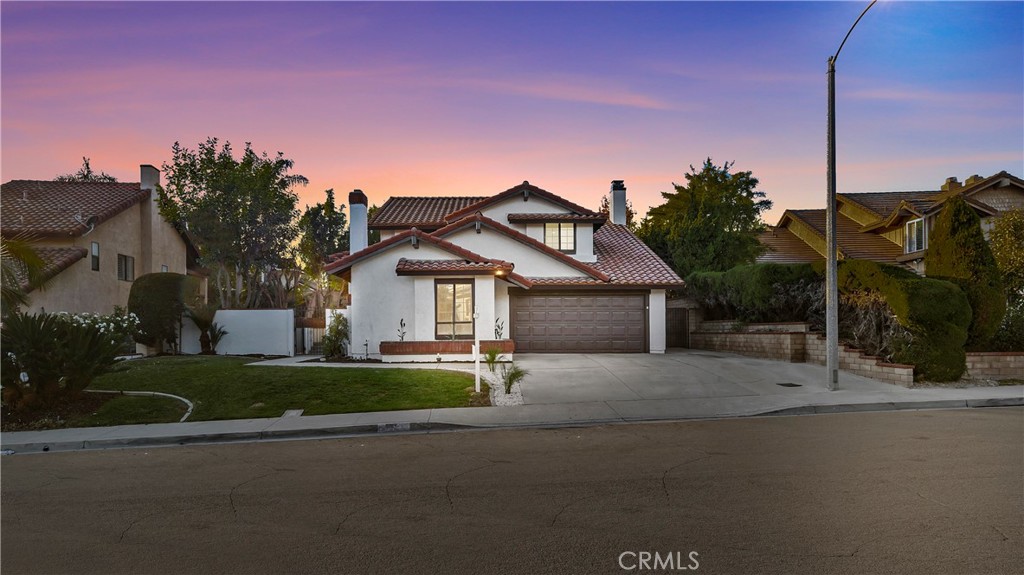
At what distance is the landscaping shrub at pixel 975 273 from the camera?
16016 millimetres

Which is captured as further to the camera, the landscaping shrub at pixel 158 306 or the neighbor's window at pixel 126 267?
the neighbor's window at pixel 126 267

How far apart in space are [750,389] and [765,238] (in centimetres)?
3333

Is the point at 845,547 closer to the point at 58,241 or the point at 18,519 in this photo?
the point at 18,519

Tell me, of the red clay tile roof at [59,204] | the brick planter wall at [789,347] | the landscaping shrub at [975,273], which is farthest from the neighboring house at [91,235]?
the landscaping shrub at [975,273]

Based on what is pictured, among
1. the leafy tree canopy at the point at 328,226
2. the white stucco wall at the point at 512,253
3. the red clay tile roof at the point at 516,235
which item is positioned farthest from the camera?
the leafy tree canopy at the point at 328,226

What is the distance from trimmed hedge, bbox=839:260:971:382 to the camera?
49.8 feet

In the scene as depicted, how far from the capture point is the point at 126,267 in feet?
98.5

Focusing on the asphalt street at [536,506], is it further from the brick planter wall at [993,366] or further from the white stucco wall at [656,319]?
the white stucco wall at [656,319]

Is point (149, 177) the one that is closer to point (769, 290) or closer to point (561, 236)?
point (561, 236)

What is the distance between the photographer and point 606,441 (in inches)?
380

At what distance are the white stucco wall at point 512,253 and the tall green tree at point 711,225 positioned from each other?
8.79 m

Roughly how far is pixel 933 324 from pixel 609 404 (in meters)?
8.57

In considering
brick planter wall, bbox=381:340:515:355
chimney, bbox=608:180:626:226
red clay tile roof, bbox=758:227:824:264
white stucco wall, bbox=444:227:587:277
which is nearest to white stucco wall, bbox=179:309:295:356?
brick planter wall, bbox=381:340:515:355

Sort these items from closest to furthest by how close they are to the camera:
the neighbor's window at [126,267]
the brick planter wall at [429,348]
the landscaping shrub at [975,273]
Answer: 1. the landscaping shrub at [975,273]
2. the brick planter wall at [429,348]
3. the neighbor's window at [126,267]
